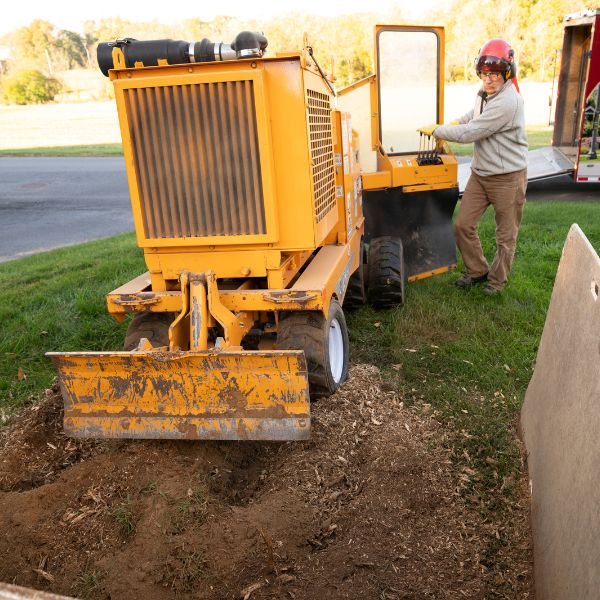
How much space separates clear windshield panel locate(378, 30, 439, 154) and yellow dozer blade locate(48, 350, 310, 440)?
3.57 m

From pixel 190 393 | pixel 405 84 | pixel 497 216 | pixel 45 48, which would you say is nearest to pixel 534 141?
pixel 405 84

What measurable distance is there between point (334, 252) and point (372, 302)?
1311mm

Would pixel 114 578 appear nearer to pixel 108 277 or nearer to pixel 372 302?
pixel 372 302

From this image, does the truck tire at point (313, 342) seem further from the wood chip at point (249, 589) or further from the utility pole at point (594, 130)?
the utility pole at point (594, 130)

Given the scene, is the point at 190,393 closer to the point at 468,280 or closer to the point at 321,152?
the point at 321,152

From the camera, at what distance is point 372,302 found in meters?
5.42

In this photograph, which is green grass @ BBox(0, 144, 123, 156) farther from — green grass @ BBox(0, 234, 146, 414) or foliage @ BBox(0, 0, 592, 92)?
green grass @ BBox(0, 234, 146, 414)

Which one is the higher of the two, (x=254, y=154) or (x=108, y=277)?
(x=254, y=154)

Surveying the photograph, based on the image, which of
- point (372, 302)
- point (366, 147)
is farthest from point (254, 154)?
point (366, 147)

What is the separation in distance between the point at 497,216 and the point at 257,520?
389cm

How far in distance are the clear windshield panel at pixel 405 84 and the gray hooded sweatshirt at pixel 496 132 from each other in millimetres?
634

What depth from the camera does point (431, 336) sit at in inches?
192

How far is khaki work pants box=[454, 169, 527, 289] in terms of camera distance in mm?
5523

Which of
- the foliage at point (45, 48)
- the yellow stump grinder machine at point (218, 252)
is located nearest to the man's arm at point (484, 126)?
the yellow stump grinder machine at point (218, 252)
